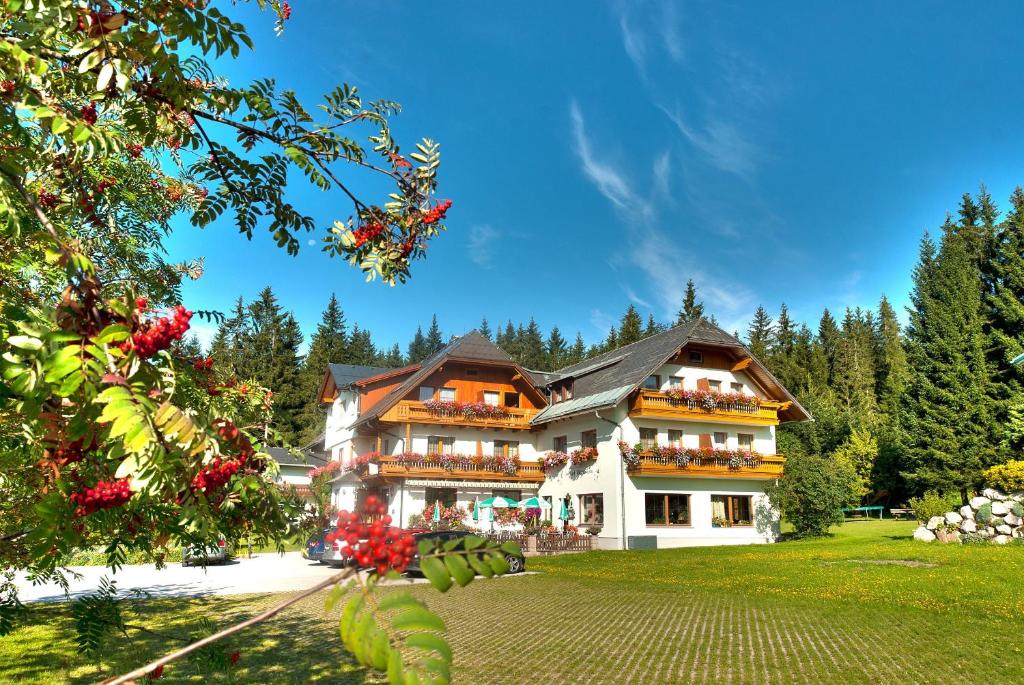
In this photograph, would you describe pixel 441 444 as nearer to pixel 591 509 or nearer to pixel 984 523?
pixel 591 509

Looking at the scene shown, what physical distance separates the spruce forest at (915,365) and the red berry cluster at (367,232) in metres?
12.0

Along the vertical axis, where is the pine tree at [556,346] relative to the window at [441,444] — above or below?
above

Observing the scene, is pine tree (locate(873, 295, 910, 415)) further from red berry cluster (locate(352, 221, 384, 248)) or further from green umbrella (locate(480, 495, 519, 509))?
red berry cluster (locate(352, 221, 384, 248))

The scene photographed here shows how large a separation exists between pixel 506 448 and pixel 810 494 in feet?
49.5

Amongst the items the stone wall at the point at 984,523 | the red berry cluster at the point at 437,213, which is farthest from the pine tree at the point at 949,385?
the red berry cluster at the point at 437,213

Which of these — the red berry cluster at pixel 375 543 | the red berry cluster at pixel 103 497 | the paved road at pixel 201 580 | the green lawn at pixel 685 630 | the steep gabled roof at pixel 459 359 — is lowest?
the paved road at pixel 201 580

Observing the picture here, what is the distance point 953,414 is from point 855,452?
1311 cm

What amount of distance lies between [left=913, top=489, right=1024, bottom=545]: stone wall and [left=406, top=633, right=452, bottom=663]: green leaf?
2861cm

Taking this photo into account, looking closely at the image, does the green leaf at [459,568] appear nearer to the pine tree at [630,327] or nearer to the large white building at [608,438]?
the large white building at [608,438]

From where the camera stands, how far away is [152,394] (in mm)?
1932

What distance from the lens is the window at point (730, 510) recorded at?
31719 millimetres

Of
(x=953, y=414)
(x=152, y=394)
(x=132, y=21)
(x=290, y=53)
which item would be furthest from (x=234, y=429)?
(x=953, y=414)

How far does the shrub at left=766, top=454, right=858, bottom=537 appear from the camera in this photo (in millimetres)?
31594

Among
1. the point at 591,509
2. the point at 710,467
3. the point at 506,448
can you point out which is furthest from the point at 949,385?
the point at 506,448
